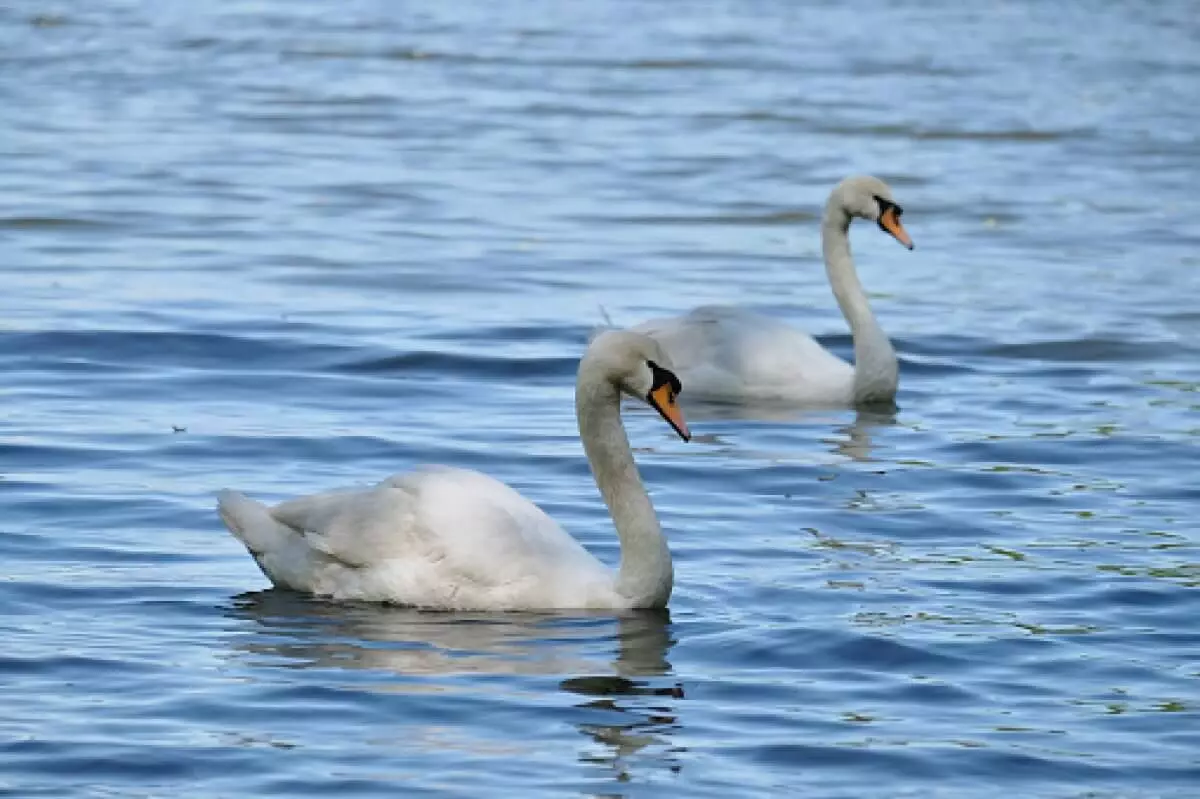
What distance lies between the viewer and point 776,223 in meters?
19.9

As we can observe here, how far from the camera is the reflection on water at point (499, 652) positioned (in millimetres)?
7715

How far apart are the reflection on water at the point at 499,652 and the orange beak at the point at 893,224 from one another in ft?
19.9

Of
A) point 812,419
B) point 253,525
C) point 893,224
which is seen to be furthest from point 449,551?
point 893,224

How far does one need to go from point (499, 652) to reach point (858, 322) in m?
6.27

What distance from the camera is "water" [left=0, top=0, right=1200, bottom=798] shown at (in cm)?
755

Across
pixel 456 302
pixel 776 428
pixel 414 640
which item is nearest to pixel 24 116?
pixel 456 302

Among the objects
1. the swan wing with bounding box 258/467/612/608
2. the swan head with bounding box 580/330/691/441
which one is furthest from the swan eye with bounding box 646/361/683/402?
the swan wing with bounding box 258/467/612/608

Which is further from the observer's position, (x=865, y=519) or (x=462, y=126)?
(x=462, y=126)

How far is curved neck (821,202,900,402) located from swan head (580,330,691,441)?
15.7 ft

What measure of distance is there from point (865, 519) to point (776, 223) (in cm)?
936

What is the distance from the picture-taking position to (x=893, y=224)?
1477cm

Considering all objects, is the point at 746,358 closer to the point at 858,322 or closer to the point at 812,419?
the point at 812,419

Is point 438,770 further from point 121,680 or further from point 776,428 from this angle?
point 776,428

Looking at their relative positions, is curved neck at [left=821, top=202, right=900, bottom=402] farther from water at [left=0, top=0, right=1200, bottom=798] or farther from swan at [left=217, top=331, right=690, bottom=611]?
swan at [left=217, top=331, right=690, bottom=611]
